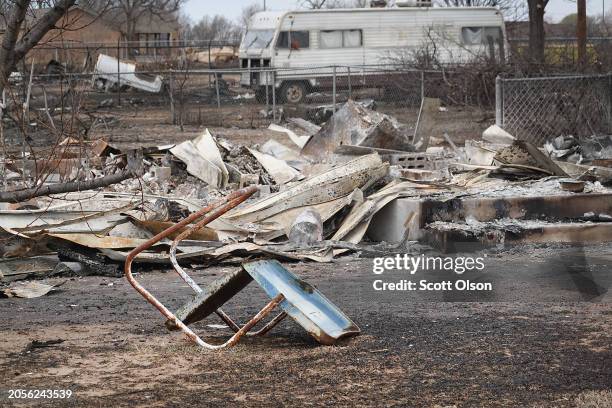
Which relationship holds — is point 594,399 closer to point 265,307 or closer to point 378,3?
point 265,307

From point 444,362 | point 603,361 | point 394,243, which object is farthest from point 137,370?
point 394,243

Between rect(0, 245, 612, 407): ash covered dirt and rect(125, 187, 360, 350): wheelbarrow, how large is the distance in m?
0.11

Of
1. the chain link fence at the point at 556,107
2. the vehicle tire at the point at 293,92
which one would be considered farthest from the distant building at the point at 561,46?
the vehicle tire at the point at 293,92

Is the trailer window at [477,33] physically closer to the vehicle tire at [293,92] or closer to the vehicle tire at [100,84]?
the vehicle tire at [293,92]

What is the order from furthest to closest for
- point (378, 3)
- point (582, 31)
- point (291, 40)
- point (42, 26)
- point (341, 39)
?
point (378, 3) → point (341, 39) → point (291, 40) → point (582, 31) → point (42, 26)

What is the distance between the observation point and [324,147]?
14617 mm

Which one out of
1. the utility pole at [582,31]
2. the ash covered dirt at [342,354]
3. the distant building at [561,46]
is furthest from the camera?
the distant building at [561,46]

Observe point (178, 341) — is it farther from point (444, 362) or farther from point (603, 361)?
point (603, 361)

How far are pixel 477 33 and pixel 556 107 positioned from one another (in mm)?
13671

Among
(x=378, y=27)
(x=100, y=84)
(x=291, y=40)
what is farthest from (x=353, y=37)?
(x=100, y=84)

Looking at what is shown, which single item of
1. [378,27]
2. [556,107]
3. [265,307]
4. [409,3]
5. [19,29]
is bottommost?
[265,307]

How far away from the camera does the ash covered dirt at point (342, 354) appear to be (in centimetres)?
508

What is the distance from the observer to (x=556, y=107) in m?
15.7

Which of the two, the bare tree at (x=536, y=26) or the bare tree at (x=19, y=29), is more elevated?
the bare tree at (x=536, y=26)
